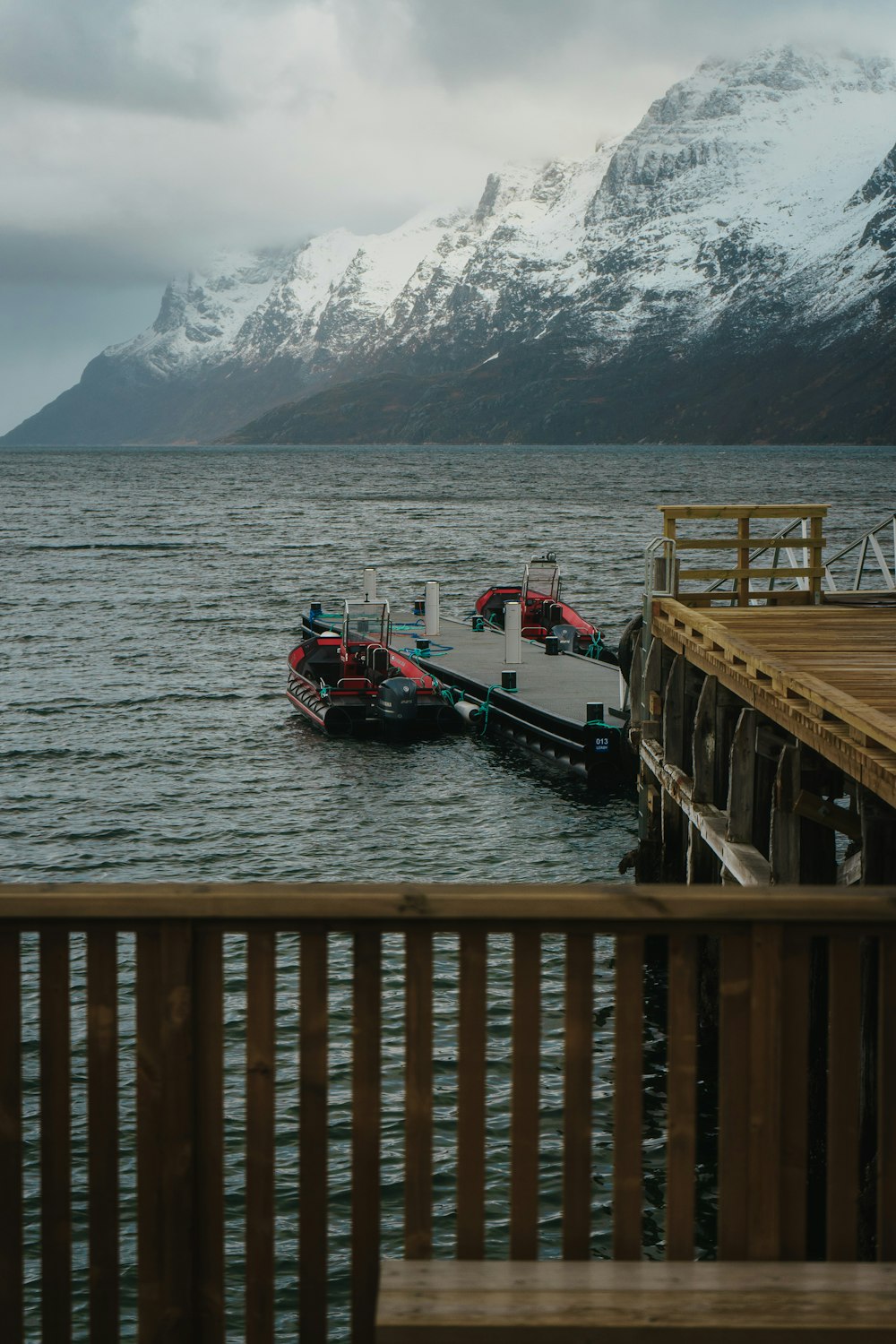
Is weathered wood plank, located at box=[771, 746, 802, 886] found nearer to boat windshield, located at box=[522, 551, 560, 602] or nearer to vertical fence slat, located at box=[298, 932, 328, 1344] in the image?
vertical fence slat, located at box=[298, 932, 328, 1344]

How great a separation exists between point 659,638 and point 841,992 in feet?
46.8

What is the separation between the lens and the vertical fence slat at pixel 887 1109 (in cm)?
330

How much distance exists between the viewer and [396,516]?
107688 millimetres

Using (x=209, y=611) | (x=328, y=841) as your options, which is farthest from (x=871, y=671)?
(x=209, y=611)

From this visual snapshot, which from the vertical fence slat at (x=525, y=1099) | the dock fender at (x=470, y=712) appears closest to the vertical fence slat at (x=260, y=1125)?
the vertical fence slat at (x=525, y=1099)

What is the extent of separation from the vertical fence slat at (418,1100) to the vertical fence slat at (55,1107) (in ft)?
2.58

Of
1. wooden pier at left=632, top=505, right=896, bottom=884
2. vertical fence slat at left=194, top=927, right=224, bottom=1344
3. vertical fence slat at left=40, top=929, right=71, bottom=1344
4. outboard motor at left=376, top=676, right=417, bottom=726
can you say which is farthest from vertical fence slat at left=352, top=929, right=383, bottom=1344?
outboard motor at left=376, top=676, right=417, bottom=726

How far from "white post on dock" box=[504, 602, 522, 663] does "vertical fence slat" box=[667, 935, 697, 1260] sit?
1044 inches

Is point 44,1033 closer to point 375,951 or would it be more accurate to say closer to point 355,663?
point 375,951

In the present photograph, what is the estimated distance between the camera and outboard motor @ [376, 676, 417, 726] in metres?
27.8

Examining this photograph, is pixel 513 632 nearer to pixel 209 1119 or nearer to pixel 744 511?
pixel 744 511

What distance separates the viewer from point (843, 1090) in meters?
3.36

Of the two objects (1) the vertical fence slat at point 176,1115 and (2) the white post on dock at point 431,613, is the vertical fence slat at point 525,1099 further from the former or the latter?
(2) the white post on dock at point 431,613

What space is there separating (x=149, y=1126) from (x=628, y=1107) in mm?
1102
